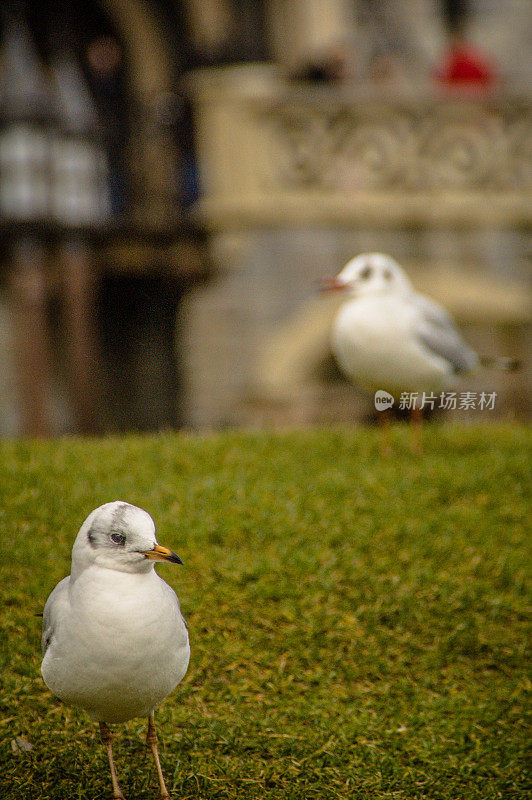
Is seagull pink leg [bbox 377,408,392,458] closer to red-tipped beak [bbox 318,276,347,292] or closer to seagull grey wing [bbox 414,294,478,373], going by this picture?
seagull grey wing [bbox 414,294,478,373]

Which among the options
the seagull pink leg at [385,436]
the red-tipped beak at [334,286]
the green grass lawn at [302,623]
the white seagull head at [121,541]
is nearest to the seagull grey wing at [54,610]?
the white seagull head at [121,541]

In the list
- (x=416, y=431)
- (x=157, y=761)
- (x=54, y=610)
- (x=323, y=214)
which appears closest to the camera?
(x=54, y=610)

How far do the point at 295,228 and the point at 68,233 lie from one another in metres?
2.21

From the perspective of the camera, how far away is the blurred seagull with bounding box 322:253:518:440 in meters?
4.90

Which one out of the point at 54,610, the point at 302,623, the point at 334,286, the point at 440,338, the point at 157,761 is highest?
the point at 334,286

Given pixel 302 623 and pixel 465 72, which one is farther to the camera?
pixel 465 72

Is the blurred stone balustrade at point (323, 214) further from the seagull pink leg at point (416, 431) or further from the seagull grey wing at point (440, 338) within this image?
the seagull grey wing at point (440, 338)

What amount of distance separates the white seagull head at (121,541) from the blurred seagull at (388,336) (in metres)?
2.79

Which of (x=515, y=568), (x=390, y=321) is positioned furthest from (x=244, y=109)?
(x=515, y=568)

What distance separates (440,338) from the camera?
200 inches

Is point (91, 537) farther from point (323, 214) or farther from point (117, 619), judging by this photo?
point (323, 214)

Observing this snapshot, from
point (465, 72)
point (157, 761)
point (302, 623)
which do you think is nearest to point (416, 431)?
point (302, 623)

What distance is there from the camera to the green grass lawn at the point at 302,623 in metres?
2.99

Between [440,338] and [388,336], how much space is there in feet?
1.20
